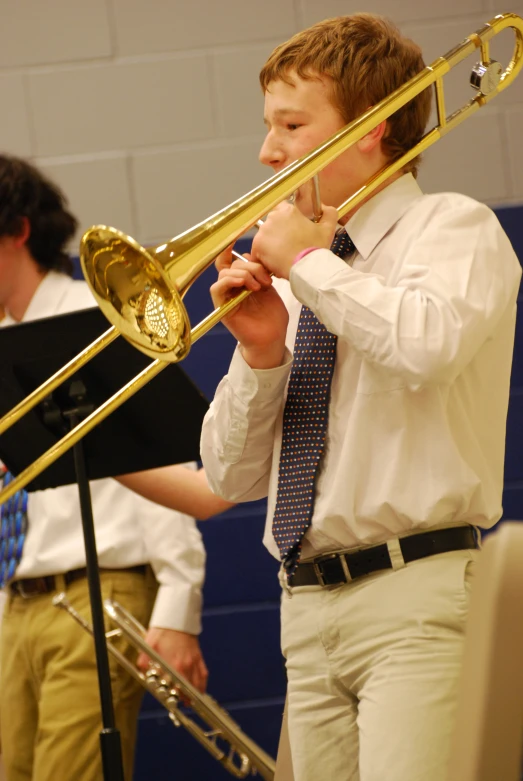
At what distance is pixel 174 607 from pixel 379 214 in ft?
3.74

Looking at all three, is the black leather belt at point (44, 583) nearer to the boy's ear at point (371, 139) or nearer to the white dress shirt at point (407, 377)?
the white dress shirt at point (407, 377)

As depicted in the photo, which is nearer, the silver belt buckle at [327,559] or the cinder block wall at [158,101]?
the silver belt buckle at [327,559]

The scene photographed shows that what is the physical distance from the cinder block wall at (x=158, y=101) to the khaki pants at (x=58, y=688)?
1.14 meters

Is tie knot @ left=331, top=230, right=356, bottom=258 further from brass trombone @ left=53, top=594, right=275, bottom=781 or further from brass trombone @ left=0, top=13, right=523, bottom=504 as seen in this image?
brass trombone @ left=53, top=594, right=275, bottom=781

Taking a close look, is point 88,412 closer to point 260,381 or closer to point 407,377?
point 260,381

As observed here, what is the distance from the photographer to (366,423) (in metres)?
1.49

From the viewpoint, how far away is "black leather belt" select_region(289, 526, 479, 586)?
4.76ft

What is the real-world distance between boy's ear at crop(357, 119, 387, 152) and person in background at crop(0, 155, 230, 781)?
3.03 feet

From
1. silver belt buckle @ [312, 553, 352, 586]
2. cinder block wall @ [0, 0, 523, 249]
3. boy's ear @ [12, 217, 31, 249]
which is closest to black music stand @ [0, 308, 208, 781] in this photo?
silver belt buckle @ [312, 553, 352, 586]

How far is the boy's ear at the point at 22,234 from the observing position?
2.65 m

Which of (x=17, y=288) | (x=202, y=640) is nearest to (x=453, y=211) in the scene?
(x=17, y=288)

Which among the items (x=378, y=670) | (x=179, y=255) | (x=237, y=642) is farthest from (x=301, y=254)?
(x=237, y=642)

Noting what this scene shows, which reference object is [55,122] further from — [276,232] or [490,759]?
[490,759]

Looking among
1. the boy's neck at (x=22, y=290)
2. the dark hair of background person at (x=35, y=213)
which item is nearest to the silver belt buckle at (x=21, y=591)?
the boy's neck at (x=22, y=290)
